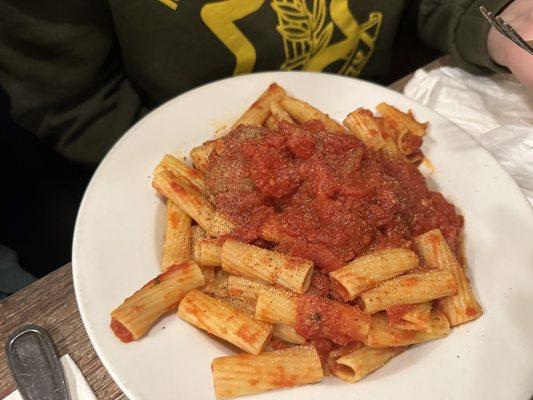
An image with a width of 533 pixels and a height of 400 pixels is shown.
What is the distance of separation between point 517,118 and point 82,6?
148 cm

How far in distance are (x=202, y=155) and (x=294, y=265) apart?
0.48 meters

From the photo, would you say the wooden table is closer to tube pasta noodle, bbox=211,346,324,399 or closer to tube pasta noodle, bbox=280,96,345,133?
tube pasta noodle, bbox=211,346,324,399

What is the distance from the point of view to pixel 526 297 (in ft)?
4.02

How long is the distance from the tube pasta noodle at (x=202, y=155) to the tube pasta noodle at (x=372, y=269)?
0.52 metres

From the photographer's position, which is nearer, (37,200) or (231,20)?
(231,20)

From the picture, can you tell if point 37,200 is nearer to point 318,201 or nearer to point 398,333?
point 318,201

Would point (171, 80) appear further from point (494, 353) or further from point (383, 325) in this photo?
point (494, 353)

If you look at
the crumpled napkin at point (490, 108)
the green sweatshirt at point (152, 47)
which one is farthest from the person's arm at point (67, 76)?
the crumpled napkin at point (490, 108)

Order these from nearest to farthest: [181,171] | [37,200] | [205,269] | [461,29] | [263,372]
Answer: [263,372], [205,269], [181,171], [461,29], [37,200]

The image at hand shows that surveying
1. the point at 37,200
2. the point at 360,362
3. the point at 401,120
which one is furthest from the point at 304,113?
the point at 37,200

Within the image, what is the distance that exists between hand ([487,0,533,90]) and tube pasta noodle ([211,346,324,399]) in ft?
3.71

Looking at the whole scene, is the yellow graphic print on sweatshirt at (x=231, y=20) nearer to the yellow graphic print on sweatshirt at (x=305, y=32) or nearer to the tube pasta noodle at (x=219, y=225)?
the yellow graphic print on sweatshirt at (x=305, y=32)

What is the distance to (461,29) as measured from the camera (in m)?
1.89

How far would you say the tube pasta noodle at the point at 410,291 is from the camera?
1.19 metres
